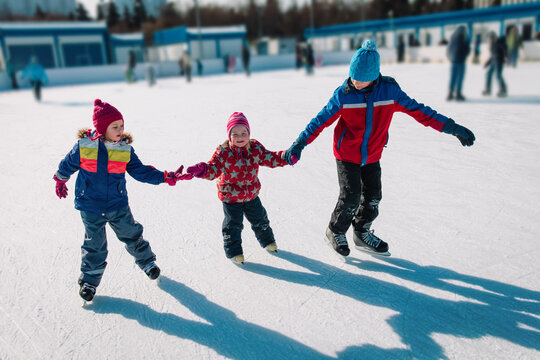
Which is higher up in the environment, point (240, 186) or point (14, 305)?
point (240, 186)

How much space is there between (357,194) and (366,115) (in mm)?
465

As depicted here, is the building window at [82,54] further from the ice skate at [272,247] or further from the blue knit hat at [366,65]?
the blue knit hat at [366,65]

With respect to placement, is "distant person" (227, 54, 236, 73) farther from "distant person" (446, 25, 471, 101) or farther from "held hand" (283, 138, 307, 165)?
"held hand" (283, 138, 307, 165)

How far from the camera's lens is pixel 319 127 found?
88.7 inches

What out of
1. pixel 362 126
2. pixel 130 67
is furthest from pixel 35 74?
pixel 362 126

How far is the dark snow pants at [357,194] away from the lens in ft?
7.48

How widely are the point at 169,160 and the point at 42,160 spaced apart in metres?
1.67

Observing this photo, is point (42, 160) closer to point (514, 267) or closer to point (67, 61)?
point (514, 267)

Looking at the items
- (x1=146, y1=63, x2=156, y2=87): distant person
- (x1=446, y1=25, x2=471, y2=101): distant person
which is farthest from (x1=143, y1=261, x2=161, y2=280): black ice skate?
(x1=146, y1=63, x2=156, y2=87): distant person

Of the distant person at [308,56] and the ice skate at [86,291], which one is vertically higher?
the distant person at [308,56]

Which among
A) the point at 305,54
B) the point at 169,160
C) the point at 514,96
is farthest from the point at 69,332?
the point at 305,54

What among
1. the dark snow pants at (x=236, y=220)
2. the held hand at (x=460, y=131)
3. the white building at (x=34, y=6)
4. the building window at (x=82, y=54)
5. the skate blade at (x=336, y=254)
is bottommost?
the skate blade at (x=336, y=254)

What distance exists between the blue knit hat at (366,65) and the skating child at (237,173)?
0.58 metres

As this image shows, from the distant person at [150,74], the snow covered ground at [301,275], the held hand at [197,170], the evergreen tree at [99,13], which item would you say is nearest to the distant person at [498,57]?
the snow covered ground at [301,275]
